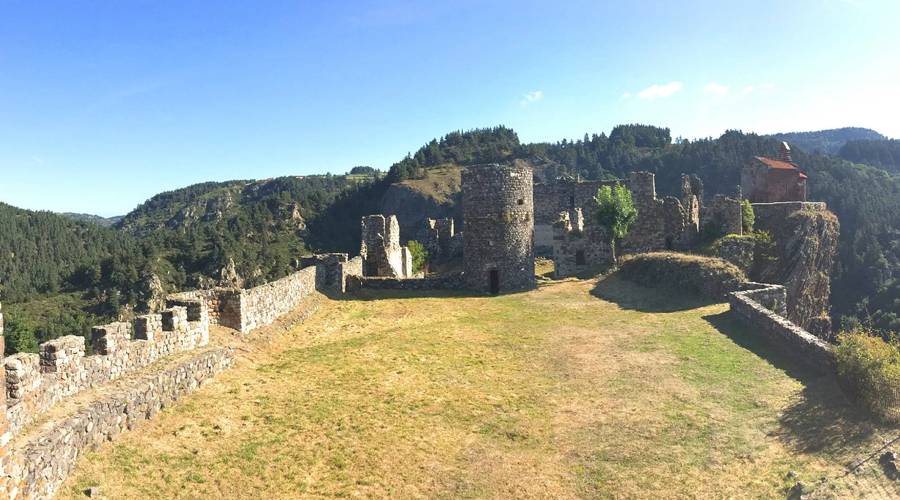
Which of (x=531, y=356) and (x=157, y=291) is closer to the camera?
(x=531, y=356)

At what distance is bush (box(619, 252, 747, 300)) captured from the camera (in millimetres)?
22516

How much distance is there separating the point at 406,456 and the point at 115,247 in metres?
148

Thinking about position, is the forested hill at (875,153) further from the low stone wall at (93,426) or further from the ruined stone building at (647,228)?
the low stone wall at (93,426)

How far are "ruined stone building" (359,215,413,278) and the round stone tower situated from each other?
5.67 meters

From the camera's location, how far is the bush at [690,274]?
886 inches

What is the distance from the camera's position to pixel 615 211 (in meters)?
31.9

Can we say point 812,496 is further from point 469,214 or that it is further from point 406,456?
point 469,214

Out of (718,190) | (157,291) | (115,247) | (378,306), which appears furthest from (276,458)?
(115,247)

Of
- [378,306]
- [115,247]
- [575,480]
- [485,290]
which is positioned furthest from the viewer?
[115,247]

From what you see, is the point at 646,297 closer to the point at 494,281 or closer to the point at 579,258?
the point at 494,281

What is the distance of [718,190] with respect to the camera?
114812mm

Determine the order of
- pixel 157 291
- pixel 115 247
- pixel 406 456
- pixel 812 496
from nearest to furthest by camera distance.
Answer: pixel 812 496
pixel 406 456
pixel 157 291
pixel 115 247

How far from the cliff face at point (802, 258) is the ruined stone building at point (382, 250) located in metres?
20.3

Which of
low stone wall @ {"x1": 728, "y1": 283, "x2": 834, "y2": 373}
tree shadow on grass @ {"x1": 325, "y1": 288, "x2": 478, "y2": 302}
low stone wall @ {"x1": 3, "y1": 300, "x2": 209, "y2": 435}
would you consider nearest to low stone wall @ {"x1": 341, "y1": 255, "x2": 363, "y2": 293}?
tree shadow on grass @ {"x1": 325, "y1": 288, "x2": 478, "y2": 302}
